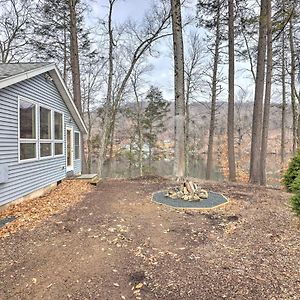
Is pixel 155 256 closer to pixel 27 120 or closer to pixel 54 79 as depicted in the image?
pixel 27 120

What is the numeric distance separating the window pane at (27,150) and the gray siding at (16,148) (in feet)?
0.52

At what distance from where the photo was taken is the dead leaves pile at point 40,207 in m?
4.47

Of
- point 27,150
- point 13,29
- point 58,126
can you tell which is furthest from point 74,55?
point 27,150

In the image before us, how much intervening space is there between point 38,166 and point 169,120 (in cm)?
1641

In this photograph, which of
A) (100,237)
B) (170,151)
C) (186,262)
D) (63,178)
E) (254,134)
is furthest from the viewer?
(170,151)

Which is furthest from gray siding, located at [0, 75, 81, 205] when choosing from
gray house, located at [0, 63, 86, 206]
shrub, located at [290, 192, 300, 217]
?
shrub, located at [290, 192, 300, 217]

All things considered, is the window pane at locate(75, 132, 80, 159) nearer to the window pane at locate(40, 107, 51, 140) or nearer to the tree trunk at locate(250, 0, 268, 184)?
the window pane at locate(40, 107, 51, 140)

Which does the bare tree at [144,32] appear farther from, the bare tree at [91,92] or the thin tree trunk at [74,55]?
the bare tree at [91,92]

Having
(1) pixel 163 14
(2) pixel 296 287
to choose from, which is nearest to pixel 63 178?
(2) pixel 296 287

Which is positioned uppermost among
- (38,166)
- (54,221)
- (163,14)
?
(163,14)

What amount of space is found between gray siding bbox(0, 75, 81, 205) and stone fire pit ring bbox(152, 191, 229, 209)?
3196 millimetres

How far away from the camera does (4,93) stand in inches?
212

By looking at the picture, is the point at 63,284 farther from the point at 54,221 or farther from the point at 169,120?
the point at 169,120

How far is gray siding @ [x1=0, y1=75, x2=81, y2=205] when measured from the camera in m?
5.39
